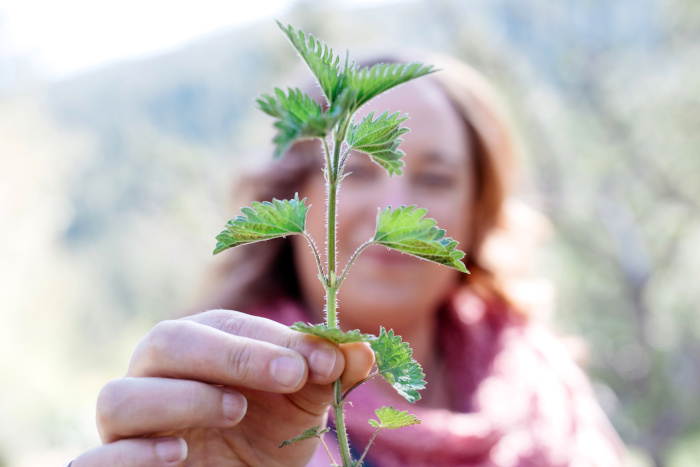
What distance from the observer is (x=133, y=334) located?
746 centimetres

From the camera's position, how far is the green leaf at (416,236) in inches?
18.3

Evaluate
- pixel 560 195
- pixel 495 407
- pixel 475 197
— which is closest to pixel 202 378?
pixel 495 407

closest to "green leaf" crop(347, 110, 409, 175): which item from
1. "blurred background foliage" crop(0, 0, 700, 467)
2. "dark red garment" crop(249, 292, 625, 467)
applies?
"dark red garment" crop(249, 292, 625, 467)

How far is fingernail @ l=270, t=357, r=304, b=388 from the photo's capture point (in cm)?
55

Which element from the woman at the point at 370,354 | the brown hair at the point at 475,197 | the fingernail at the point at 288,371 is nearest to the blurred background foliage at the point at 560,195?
the brown hair at the point at 475,197

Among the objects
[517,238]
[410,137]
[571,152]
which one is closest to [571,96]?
[571,152]

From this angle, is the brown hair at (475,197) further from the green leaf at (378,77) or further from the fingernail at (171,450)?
the green leaf at (378,77)

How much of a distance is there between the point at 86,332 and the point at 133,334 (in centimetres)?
112

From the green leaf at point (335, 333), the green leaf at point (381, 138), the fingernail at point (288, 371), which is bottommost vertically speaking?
the fingernail at point (288, 371)

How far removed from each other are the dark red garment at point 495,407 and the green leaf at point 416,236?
1.14 m

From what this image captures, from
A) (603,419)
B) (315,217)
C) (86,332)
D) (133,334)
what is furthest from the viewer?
(86,332)

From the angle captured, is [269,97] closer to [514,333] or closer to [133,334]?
[514,333]

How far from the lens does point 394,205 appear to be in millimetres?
1513

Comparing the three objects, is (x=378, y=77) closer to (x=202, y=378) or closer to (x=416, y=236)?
(x=416, y=236)
